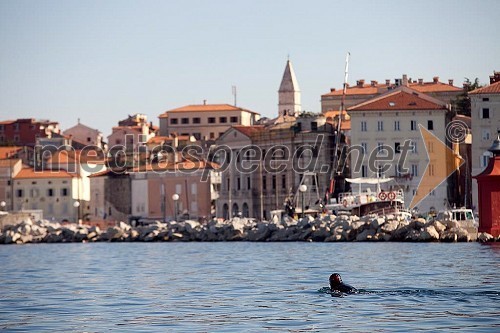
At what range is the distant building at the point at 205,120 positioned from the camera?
402 feet

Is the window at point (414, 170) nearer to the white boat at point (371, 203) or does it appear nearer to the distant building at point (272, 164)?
the white boat at point (371, 203)

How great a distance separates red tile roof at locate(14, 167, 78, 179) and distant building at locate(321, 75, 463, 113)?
72.8ft

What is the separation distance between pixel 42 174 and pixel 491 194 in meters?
60.8

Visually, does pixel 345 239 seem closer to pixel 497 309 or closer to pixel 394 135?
pixel 394 135

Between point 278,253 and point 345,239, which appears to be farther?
point 345,239

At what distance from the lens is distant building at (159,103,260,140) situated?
12244cm

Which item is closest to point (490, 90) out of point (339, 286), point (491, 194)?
point (491, 194)

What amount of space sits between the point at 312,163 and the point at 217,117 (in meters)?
31.3

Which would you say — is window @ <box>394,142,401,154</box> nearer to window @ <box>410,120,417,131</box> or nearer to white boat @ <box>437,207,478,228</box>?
window @ <box>410,120,417,131</box>

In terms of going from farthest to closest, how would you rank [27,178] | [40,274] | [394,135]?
[27,178] < [394,135] < [40,274]

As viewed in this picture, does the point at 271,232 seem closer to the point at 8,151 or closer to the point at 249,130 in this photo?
the point at 249,130

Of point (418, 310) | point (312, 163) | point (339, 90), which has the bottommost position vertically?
point (418, 310)

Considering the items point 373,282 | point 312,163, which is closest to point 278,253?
point 373,282

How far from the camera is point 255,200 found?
9656cm
